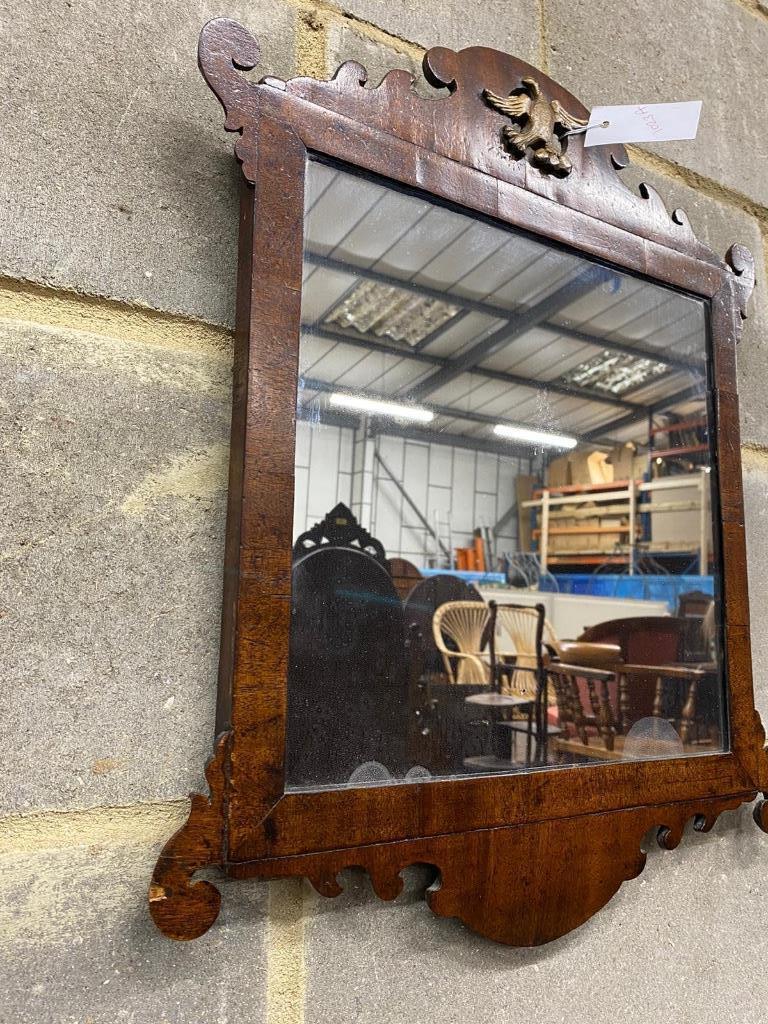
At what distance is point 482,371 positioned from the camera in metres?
0.67

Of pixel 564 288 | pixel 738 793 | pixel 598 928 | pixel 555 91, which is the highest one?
pixel 555 91

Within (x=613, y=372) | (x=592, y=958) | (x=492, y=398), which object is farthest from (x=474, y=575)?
(x=592, y=958)

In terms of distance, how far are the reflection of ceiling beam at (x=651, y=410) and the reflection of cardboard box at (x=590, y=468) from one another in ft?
0.06

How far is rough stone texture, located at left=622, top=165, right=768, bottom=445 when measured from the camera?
89 centimetres

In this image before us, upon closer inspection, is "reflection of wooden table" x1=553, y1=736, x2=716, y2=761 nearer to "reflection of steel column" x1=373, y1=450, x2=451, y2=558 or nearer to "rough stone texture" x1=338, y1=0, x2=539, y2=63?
"reflection of steel column" x1=373, y1=450, x2=451, y2=558

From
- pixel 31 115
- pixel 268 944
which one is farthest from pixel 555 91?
pixel 268 944

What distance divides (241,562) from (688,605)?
19.0 inches

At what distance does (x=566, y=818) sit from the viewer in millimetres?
636

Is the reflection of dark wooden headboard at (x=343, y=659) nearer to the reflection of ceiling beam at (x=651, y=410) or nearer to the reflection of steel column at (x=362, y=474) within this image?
the reflection of steel column at (x=362, y=474)

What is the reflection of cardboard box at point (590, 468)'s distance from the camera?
72 centimetres

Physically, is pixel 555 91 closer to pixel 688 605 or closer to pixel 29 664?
pixel 688 605

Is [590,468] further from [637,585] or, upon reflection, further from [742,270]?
[742,270]

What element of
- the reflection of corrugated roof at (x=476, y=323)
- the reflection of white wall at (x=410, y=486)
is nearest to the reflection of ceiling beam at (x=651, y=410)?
the reflection of corrugated roof at (x=476, y=323)

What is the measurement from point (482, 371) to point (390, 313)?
112mm
